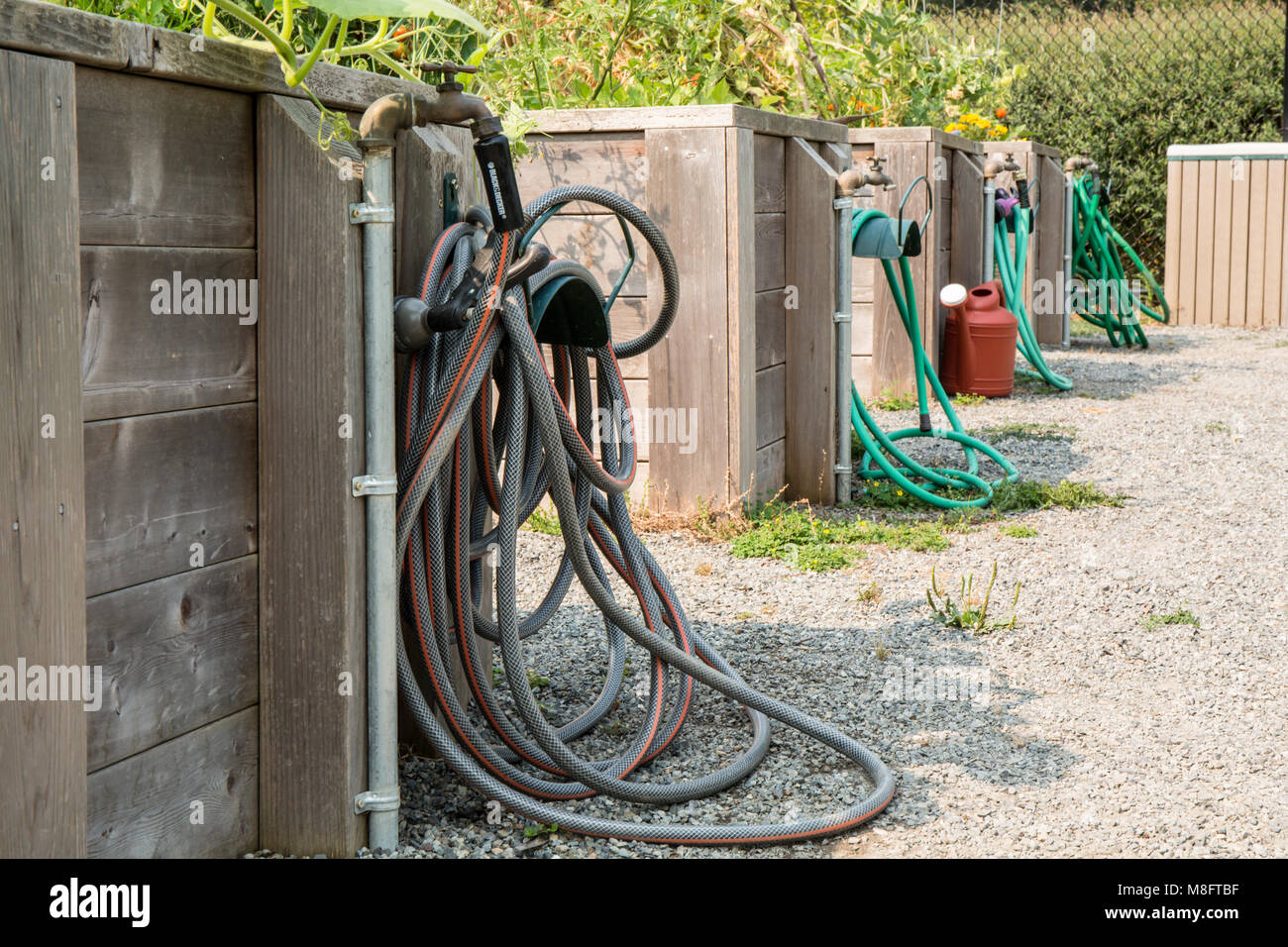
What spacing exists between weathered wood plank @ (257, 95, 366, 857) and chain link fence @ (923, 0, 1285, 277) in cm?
982

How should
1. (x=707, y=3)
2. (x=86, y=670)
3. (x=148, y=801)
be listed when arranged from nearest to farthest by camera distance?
(x=86, y=670)
(x=148, y=801)
(x=707, y=3)

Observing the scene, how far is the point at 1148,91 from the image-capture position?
1131 cm

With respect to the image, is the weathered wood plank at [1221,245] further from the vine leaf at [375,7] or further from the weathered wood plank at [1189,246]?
the vine leaf at [375,7]

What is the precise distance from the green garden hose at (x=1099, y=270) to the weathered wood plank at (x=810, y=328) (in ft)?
16.1

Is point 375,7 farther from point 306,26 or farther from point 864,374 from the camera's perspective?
point 864,374

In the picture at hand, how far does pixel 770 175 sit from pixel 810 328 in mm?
505

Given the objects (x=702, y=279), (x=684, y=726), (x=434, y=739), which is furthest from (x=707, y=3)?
(x=434, y=739)

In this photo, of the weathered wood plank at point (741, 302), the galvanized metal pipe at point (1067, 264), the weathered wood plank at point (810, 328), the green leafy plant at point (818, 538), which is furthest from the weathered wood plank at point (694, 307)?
the galvanized metal pipe at point (1067, 264)

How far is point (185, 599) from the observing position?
1.69 meters

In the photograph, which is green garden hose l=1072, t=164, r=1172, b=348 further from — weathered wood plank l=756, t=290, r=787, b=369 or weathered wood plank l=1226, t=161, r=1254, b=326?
weathered wood plank l=756, t=290, r=787, b=369

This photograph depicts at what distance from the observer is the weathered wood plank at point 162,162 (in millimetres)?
1483

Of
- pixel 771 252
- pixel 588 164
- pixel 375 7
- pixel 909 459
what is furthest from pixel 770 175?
pixel 375 7

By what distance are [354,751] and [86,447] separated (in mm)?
557

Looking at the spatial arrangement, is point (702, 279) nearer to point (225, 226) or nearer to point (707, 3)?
point (707, 3)
